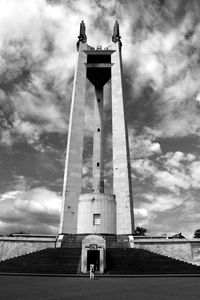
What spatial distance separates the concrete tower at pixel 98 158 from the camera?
1271 inches

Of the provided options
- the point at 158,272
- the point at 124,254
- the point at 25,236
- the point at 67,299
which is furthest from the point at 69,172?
the point at 67,299

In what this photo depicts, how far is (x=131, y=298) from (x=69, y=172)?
2671 cm

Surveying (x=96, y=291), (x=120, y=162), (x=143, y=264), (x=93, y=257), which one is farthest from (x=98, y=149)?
(x=96, y=291)

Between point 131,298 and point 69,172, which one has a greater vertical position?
point 69,172

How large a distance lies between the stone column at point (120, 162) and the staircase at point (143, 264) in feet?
28.8

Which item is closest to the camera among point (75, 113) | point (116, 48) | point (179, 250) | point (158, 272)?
point (158, 272)

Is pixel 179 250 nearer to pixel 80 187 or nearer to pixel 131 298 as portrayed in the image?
pixel 80 187

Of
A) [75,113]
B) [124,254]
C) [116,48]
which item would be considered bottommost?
[124,254]

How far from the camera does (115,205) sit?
33.2 meters

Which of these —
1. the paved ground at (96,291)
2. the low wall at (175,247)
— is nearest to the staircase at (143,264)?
the low wall at (175,247)

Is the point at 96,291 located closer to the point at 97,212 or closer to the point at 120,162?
the point at 97,212

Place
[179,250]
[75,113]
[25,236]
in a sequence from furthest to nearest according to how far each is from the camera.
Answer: [75,113] < [25,236] < [179,250]

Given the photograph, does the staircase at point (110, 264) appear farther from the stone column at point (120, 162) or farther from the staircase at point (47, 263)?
the stone column at point (120, 162)

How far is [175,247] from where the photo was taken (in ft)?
87.0
